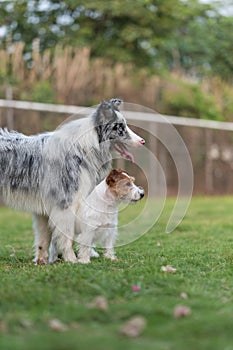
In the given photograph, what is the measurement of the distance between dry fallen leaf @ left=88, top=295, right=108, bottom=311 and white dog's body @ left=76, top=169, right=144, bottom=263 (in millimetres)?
1789

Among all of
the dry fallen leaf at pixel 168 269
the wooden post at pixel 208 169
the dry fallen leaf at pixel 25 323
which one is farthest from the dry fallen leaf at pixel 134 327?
the wooden post at pixel 208 169

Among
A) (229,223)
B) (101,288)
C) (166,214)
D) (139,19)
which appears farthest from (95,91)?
(101,288)

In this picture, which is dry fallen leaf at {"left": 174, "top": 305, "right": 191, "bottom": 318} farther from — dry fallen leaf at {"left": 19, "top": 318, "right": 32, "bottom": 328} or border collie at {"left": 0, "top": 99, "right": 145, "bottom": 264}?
border collie at {"left": 0, "top": 99, "right": 145, "bottom": 264}

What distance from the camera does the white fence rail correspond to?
13.7m

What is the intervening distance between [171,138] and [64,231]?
1113cm

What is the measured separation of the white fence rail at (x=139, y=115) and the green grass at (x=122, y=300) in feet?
21.3

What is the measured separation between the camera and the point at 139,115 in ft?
53.2

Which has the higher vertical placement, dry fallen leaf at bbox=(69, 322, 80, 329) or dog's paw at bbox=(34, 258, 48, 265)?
dry fallen leaf at bbox=(69, 322, 80, 329)

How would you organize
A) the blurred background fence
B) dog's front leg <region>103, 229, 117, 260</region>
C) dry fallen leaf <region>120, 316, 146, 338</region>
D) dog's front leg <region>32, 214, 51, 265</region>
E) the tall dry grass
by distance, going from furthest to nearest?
the tall dry grass, the blurred background fence, dog's front leg <region>32, 214, 51, 265</region>, dog's front leg <region>103, 229, 117, 260</region>, dry fallen leaf <region>120, 316, 146, 338</region>

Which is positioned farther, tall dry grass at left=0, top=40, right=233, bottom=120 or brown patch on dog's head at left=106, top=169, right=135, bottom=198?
tall dry grass at left=0, top=40, right=233, bottom=120

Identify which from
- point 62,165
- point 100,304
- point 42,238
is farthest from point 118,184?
point 100,304

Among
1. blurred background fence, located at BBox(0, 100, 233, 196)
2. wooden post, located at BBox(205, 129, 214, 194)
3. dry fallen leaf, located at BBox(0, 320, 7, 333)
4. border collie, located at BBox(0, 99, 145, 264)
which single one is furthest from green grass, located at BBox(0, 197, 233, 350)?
wooden post, located at BBox(205, 129, 214, 194)

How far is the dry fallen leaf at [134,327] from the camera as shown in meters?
3.64

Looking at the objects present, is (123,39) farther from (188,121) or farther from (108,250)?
(108,250)
